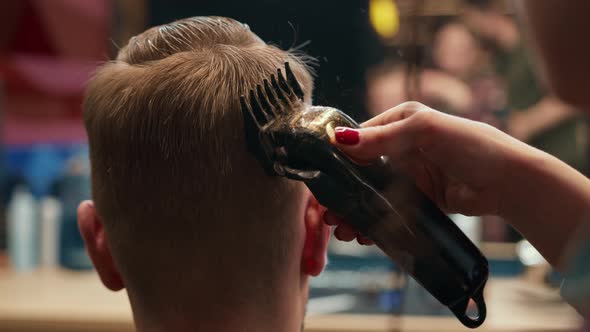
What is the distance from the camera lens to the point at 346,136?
2.23ft

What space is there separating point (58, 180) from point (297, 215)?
1571 mm

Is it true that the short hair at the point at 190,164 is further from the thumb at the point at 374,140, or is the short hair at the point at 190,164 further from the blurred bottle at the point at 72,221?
the blurred bottle at the point at 72,221

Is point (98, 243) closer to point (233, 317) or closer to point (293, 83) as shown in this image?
point (233, 317)

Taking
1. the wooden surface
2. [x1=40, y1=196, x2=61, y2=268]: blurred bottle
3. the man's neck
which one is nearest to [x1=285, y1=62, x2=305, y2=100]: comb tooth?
the man's neck

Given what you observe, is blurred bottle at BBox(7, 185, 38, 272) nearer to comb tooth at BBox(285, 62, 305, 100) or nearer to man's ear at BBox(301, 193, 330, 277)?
man's ear at BBox(301, 193, 330, 277)

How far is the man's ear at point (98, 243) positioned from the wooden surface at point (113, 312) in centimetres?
72

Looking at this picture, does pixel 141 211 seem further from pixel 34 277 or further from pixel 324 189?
pixel 34 277

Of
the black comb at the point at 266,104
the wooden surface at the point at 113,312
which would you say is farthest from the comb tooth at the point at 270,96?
the wooden surface at the point at 113,312

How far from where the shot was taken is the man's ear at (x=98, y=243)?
0.89 metres

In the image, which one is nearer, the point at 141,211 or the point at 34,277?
the point at 141,211

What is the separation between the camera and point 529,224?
809mm

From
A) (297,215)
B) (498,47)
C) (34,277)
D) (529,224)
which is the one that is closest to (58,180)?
(34,277)

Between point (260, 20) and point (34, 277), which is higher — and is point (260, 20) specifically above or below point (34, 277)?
above

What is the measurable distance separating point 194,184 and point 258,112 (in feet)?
0.41
